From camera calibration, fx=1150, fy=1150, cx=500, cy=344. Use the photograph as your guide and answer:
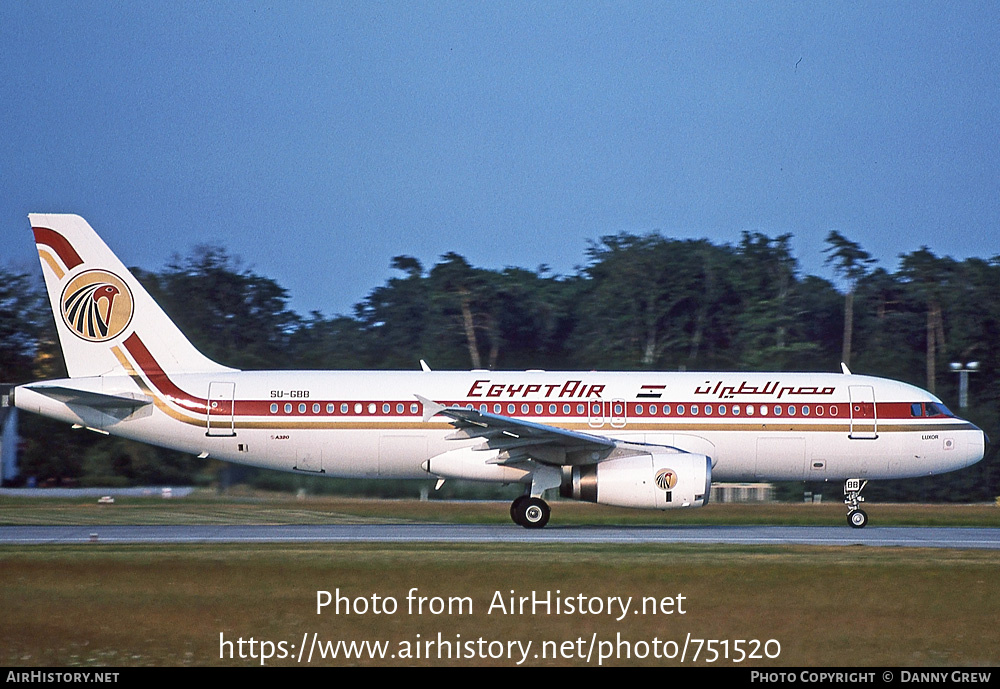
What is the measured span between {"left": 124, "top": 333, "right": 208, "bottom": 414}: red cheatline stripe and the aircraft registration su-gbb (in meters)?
0.03

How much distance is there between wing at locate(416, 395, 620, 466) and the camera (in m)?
21.6

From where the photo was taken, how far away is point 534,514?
896 inches

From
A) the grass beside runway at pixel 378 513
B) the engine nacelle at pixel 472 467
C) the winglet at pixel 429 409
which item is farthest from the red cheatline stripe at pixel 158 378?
the engine nacelle at pixel 472 467

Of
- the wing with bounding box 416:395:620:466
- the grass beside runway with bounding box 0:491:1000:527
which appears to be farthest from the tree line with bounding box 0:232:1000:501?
the wing with bounding box 416:395:620:466

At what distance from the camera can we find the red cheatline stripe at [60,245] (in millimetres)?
24312

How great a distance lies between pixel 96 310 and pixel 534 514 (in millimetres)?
10142

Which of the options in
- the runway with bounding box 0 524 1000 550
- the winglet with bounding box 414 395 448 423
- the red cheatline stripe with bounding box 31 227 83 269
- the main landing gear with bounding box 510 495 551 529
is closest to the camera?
the runway with bounding box 0 524 1000 550

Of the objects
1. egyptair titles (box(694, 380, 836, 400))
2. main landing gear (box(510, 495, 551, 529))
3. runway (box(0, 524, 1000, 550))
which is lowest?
runway (box(0, 524, 1000, 550))

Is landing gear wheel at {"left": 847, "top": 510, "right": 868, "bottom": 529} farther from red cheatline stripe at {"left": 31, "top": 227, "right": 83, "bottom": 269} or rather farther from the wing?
red cheatline stripe at {"left": 31, "top": 227, "right": 83, "bottom": 269}

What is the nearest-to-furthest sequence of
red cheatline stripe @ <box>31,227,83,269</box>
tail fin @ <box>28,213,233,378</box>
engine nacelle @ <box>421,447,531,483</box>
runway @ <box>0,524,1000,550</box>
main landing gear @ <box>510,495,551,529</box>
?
runway @ <box>0,524,1000,550</box> < main landing gear @ <box>510,495,551,529</box> < engine nacelle @ <box>421,447,531,483</box> < tail fin @ <box>28,213,233,378</box> < red cheatline stripe @ <box>31,227,83,269</box>

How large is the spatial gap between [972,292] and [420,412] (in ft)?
122

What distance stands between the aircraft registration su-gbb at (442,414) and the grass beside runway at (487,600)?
490cm

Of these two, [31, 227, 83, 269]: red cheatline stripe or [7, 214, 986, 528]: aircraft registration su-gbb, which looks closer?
[7, 214, 986, 528]: aircraft registration su-gbb

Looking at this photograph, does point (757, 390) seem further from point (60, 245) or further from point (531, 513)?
point (60, 245)
